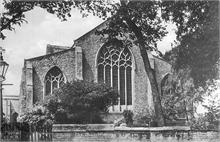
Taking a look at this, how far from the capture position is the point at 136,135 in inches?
547

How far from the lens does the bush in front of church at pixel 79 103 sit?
91.1 feet

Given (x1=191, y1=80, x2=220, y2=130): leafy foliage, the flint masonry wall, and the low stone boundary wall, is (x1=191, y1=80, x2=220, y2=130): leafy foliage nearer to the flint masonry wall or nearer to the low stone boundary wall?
the low stone boundary wall

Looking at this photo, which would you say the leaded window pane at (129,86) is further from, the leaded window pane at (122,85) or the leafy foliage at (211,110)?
the leafy foliage at (211,110)

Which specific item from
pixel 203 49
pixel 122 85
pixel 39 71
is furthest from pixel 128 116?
pixel 203 49

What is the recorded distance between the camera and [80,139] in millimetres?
14094

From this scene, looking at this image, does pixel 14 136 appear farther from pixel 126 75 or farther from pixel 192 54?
pixel 126 75

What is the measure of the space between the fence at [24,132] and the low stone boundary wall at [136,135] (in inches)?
14.8

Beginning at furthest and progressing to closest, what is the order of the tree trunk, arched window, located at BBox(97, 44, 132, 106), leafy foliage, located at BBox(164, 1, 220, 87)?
arched window, located at BBox(97, 44, 132, 106), the tree trunk, leafy foliage, located at BBox(164, 1, 220, 87)

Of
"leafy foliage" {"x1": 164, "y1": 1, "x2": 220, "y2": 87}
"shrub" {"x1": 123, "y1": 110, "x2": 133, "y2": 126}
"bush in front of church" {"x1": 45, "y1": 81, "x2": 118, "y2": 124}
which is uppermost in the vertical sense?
"leafy foliage" {"x1": 164, "y1": 1, "x2": 220, "y2": 87}

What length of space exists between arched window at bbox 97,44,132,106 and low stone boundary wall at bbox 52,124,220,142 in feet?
80.1

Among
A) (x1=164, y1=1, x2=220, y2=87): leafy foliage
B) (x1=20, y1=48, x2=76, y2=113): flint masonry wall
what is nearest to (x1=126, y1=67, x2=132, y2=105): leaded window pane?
(x1=20, y1=48, x2=76, y2=113): flint masonry wall

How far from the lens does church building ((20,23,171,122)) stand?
1444 inches

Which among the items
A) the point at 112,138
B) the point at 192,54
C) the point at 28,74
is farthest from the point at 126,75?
the point at 112,138

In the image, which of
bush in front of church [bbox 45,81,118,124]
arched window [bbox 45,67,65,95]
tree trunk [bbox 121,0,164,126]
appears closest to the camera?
tree trunk [bbox 121,0,164,126]
